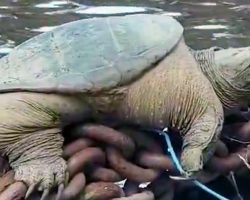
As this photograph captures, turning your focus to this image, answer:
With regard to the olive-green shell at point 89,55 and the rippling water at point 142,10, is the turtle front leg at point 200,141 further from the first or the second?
the rippling water at point 142,10

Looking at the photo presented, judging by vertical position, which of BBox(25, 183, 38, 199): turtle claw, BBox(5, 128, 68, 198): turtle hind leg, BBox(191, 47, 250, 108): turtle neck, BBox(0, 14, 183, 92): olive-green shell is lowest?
BBox(25, 183, 38, 199): turtle claw

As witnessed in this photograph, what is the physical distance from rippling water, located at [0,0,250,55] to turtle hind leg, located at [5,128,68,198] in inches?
107

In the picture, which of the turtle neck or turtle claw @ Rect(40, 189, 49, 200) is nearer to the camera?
turtle claw @ Rect(40, 189, 49, 200)

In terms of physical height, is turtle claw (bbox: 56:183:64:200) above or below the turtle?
below

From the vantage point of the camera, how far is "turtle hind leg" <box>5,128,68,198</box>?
2.30 m

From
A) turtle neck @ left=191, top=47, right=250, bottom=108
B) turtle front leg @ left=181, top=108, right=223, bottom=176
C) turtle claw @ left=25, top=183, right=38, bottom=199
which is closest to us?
turtle claw @ left=25, top=183, right=38, bottom=199

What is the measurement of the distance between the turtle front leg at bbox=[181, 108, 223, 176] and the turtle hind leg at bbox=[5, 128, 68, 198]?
32cm

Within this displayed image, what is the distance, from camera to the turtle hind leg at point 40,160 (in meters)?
2.30

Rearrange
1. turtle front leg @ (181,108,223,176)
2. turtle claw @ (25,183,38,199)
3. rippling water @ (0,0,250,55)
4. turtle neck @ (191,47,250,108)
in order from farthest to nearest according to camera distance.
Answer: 1. rippling water @ (0,0,250,55)
2. turtle neck @ (191,47,250,108)
3. turtle front leg @ (181,108,223,176)
4. turtle claw @ (25,183,38,199)

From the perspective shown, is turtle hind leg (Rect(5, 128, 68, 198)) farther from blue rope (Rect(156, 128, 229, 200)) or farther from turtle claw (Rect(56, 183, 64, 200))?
blue rope (Rect(156, 128, 229, 200))

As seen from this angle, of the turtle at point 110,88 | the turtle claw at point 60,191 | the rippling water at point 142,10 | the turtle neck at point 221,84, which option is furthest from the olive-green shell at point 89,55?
the rippling water at point 142,10

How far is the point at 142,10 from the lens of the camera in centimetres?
667

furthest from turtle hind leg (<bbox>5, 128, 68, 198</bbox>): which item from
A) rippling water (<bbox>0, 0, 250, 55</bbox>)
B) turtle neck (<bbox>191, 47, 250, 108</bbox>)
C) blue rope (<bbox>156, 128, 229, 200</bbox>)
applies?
rippling water (<bbox>0, 0, 250, 55</bbox>)

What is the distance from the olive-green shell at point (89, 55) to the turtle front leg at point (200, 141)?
0.68 feet
